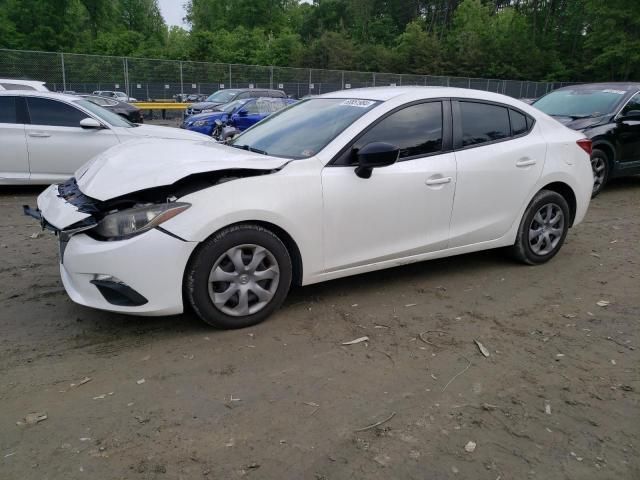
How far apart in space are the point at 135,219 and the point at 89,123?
17.3 feet

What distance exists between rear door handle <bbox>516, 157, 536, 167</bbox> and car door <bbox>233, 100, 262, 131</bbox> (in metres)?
10.6

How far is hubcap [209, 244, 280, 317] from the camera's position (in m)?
3.44

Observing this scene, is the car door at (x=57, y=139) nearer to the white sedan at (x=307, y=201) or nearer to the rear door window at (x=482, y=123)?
the white sedan at (x=307, y=201)

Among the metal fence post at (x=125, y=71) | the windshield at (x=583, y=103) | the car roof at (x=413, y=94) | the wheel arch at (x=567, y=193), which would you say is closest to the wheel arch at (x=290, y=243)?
the car roof at (x=413, y=94)

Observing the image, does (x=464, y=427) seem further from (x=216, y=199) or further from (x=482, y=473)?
(x=216, y=199)

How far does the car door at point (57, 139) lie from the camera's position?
25.4 ft

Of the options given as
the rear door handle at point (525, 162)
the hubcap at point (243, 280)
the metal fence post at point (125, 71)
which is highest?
the metal fence post at point (125, 71)

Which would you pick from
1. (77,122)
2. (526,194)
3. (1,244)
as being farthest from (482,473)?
(77,122)

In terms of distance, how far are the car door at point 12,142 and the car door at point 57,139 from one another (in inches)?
3.6

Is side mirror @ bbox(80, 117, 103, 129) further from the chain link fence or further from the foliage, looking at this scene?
the foliage

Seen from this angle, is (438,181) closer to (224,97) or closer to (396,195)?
(396,195)

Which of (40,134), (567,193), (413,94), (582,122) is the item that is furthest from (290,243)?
(582,122)

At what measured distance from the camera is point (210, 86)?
2938 centimetres

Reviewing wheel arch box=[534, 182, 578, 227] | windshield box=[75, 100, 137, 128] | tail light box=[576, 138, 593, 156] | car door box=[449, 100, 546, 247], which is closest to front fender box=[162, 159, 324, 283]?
car door box=[449, 100, 546, 247]
